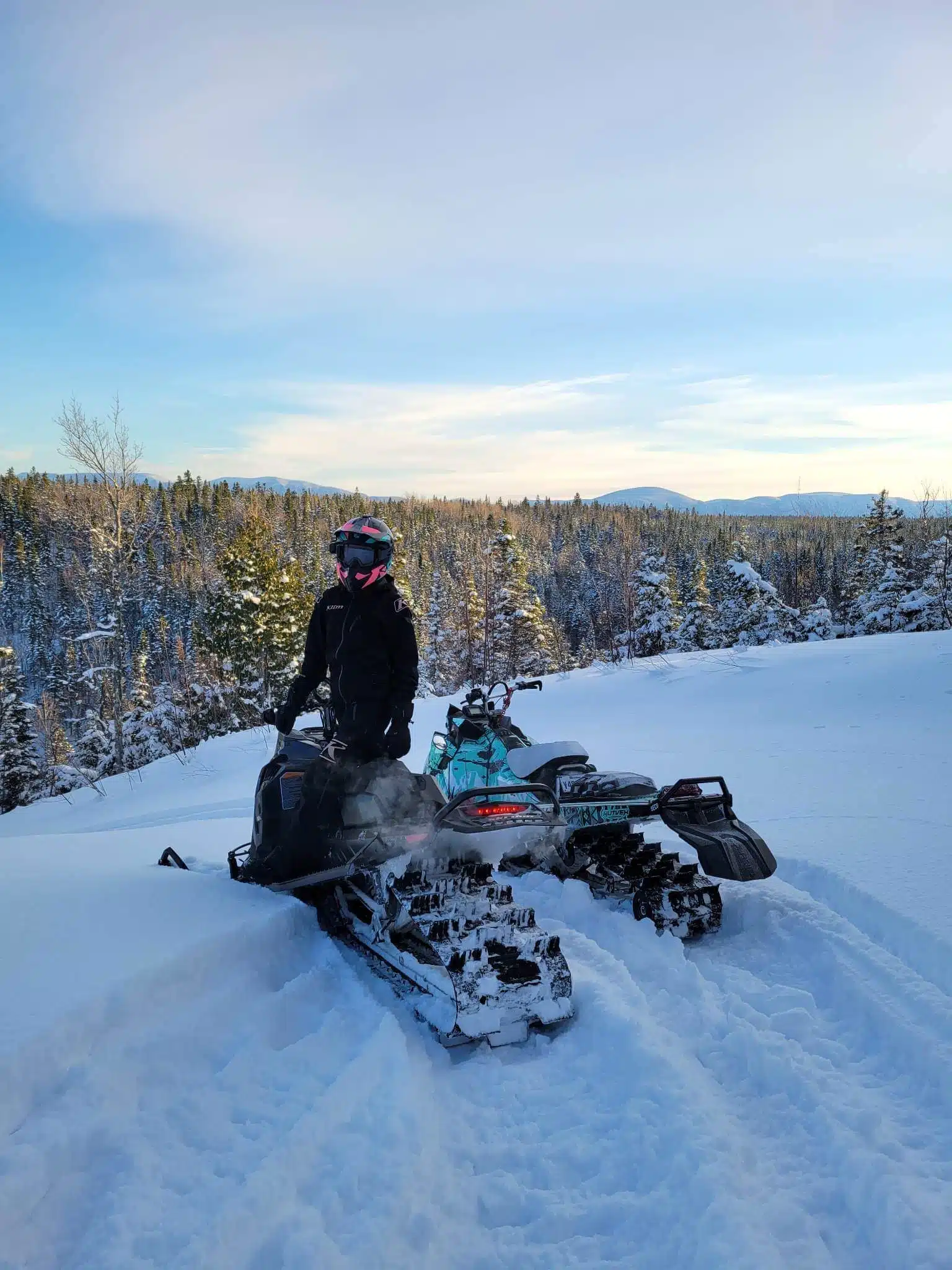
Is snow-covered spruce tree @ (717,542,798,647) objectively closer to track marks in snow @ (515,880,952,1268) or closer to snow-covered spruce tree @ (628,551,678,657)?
snow-covered spruce tree @ (628,551,678,657)

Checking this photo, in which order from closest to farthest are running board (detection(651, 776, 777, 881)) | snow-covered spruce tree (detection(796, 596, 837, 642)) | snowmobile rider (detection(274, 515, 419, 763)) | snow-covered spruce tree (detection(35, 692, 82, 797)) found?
1. running board (detection(651, 776, 777, 881))
2. snowmobile rider (detection(274, 515, 419, 763))
3. snow-covered spruce tree (detection(35, 692, 82, 797))
4. snow-covered spruce tree (detection(796, 596, 837, 642))

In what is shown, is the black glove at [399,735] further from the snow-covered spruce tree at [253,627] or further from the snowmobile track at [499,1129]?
the snow-covered spruce tree at [253,627]

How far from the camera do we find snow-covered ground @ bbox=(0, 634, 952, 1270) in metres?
1.85

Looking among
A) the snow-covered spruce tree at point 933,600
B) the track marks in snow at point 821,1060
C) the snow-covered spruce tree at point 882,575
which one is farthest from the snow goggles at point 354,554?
the snow-covered spruce tree at point 882,575

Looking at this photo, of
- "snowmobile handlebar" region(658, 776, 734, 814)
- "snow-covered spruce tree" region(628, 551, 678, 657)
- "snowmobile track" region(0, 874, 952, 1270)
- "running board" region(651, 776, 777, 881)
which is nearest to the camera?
"snowmobile track" region(0, 874, 952, 1270)

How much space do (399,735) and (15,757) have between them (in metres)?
31.7

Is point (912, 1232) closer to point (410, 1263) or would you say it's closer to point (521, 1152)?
point (521, 1152)

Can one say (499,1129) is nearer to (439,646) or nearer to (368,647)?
(368,647)

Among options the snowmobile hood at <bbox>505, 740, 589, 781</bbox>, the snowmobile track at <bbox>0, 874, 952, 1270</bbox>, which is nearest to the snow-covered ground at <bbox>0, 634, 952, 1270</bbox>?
the snowmobile track at <bbox>0, 874, 952, 1270</bbox>

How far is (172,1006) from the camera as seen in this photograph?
277 centimetres

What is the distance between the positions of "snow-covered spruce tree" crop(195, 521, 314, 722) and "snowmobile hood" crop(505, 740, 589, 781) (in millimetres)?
23063

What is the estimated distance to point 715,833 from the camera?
Answer: 11.6ft

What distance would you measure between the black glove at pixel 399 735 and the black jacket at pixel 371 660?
0.04 feet

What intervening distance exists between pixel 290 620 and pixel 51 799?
15.7m
